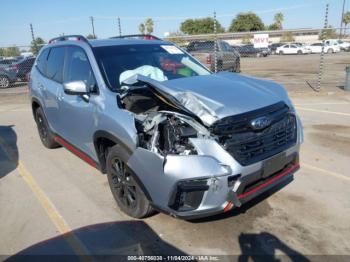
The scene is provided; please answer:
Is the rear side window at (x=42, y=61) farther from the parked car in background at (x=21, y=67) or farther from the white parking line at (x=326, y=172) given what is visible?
the parked car in background at (x=21, y=67)

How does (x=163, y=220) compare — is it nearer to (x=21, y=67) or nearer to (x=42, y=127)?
(x=42, y=127)

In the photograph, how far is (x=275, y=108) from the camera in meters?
3.46

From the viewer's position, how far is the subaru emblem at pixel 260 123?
3.12 metres

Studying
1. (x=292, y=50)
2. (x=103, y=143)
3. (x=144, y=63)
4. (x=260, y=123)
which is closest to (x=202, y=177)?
(x=260, y=123)

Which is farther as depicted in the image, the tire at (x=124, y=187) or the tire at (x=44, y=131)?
the tire at (x=44, y=131)

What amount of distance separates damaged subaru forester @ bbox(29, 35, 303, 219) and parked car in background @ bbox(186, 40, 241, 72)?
10890mm

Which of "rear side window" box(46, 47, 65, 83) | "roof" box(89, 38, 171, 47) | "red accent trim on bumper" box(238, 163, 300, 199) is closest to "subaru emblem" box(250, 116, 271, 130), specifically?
"red accent trim on bumper" box(238, 163, 300, 199)

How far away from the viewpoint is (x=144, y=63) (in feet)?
14.6

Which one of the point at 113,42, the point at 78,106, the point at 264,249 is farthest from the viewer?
the point at 113,42

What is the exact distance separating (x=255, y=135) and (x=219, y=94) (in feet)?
1.89

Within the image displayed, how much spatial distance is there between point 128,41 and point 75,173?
6.98ft

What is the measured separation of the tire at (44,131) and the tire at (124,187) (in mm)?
2493

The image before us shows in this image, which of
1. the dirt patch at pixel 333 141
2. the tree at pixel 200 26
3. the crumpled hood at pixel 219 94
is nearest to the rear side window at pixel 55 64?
the crumpled hood at pixel 219 94

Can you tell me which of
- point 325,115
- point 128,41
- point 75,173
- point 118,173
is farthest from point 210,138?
point 325,115
